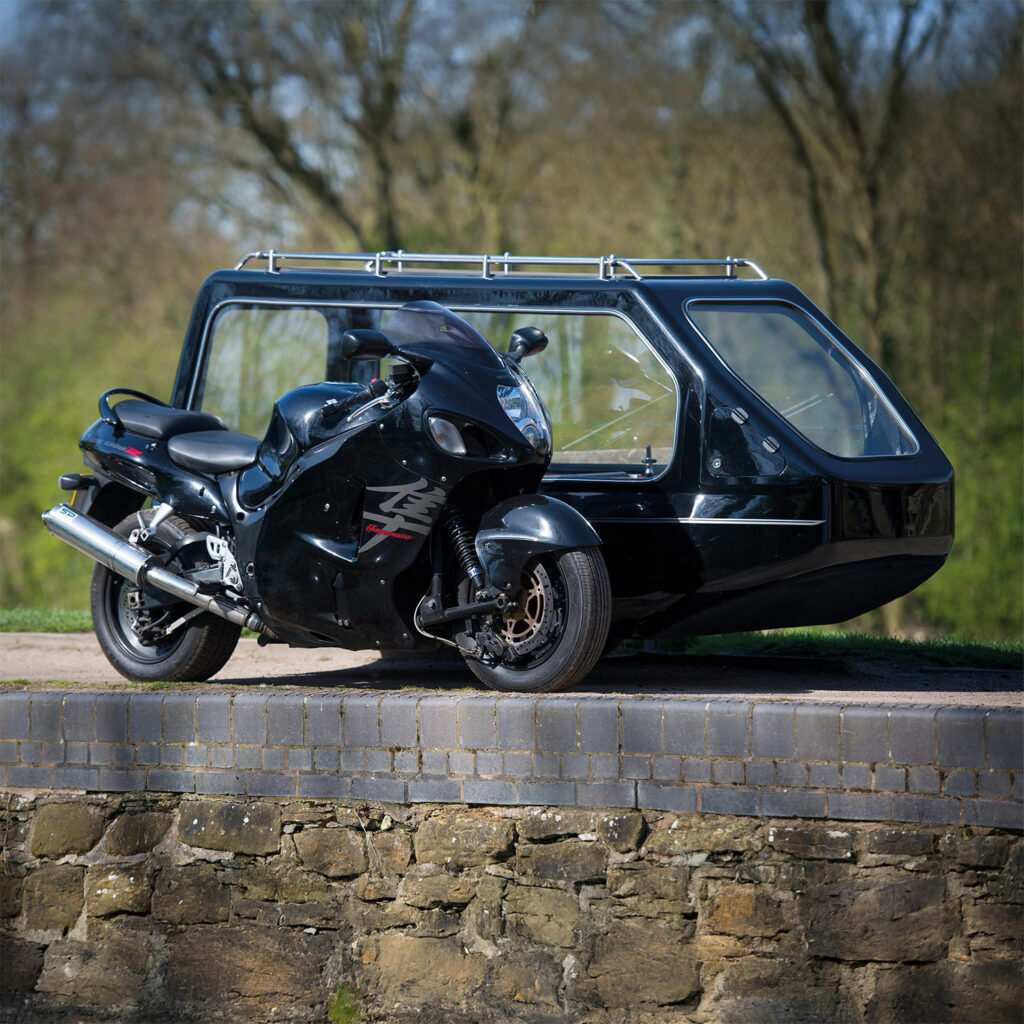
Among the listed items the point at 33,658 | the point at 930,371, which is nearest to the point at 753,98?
the point at 930,371

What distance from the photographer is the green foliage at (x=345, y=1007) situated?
516 cm

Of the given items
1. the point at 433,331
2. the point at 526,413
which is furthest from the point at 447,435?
the point at 433,331

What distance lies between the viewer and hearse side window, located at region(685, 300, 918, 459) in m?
6.09

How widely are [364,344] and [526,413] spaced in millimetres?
685

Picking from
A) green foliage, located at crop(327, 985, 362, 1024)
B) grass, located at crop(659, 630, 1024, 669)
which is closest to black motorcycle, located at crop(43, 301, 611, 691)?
green foliage, located at crop(327, 985, 362, 1024)

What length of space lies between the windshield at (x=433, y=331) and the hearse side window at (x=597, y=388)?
0.95 meters

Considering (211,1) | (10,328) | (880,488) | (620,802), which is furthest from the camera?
(10,328)

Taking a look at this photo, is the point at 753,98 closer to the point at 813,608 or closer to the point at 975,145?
the point at 975,145

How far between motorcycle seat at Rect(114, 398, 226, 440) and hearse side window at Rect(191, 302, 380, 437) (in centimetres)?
54

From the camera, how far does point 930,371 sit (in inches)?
Result: 716

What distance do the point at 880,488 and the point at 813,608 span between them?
61cm

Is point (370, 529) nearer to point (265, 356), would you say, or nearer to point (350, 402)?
point (350, 402)

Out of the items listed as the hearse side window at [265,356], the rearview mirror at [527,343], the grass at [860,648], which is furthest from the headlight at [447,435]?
the grass at [860,648]

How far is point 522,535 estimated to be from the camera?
5.42 m
